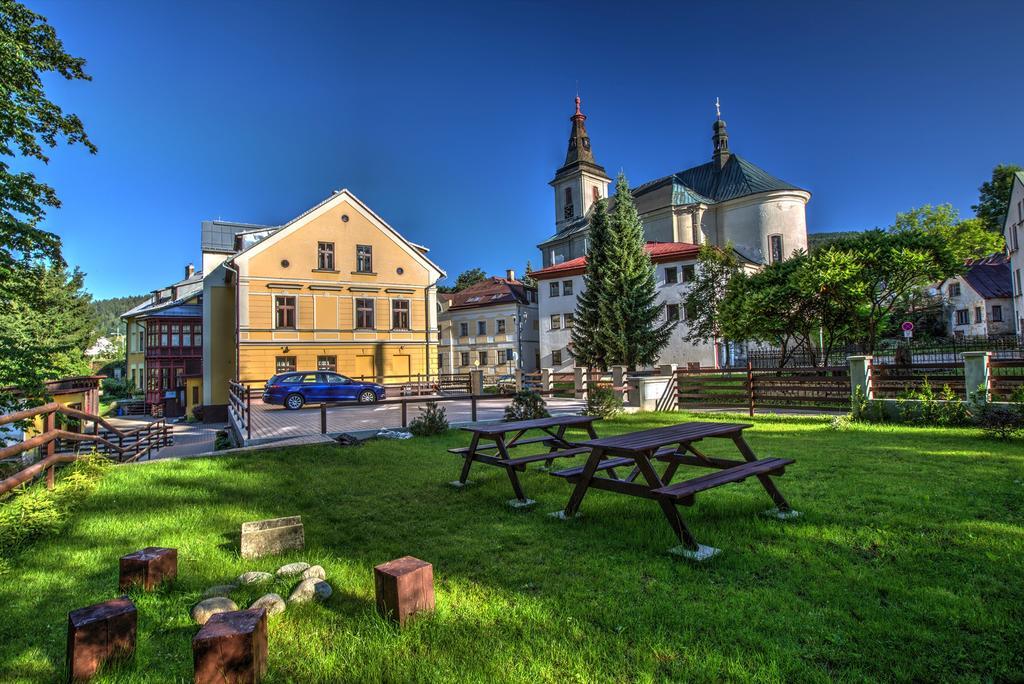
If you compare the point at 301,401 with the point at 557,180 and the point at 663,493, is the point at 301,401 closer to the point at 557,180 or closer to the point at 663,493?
the point at 663,493

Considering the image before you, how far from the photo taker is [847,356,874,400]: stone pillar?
12.6 metres

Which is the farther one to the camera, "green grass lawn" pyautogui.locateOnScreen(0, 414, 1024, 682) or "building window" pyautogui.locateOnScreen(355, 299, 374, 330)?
"building window" pyautogui.locateOnScreen(355, 299, 374, 330)

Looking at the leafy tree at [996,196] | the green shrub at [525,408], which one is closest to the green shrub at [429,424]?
the green shrub at [525,408]

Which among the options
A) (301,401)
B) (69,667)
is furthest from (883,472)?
(301,401)

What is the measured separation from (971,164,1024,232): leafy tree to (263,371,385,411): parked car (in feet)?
189

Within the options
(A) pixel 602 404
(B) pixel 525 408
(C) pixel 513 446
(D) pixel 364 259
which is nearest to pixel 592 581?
(C) pixel 513 446

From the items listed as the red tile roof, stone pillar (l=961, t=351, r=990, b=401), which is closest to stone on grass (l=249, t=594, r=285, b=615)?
stone pillar (l=961, t=351, r=990, b=401)

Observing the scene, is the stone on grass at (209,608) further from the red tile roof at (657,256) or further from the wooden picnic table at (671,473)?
the red tile roof at (657,256)

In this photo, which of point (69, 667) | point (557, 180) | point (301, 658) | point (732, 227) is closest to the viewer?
point (69, 667)

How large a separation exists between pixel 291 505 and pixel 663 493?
4167 millimetres

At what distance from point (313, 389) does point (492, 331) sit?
1090 inches

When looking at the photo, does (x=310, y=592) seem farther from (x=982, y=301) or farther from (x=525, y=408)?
(x=982, y=301)

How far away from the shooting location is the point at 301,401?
20406mm

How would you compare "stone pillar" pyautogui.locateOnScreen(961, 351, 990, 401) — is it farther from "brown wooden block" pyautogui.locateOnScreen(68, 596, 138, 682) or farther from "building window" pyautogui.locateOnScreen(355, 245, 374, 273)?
"building window" pyautogui.locateOnScreen(355, 245, 374, 273)
